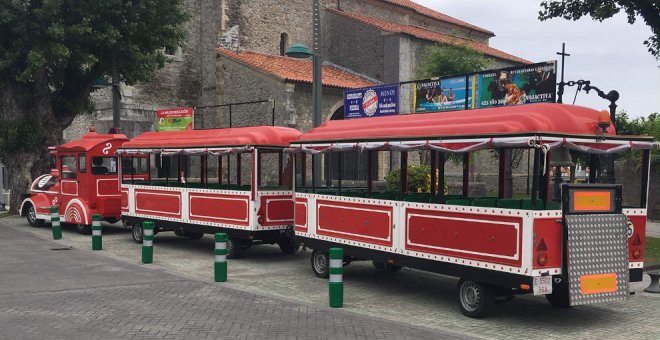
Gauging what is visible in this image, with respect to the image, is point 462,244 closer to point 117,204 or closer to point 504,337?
point 504,337

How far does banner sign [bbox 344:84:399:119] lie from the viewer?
46.1 ft

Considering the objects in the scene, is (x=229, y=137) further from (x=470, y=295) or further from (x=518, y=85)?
(x=470, y=295)

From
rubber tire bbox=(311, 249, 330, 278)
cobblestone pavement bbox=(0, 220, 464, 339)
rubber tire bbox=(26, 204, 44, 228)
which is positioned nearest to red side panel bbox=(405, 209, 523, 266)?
cobblestone pavement bbox=(0, 220, 464, 339)

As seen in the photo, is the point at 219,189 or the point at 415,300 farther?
the point at 219,189

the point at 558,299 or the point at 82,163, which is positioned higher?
the point at 82,163

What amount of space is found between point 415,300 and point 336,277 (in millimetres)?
1535

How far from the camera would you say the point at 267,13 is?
31000 mm

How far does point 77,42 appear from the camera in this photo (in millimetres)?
19625

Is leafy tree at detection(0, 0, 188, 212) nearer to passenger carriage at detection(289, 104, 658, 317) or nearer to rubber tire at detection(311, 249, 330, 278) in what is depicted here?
rubber tire at detection(311, 249, 330, 278)

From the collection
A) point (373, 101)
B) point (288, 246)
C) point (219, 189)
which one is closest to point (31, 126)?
point (219, 189)

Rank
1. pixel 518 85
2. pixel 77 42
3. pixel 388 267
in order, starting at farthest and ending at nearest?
pixel 77 42, pixel 518 85, pixel 388 267

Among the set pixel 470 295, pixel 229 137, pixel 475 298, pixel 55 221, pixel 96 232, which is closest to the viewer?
pixel 475 298

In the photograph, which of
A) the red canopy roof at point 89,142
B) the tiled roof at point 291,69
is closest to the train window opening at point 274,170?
the red canopy roof at point 89,142

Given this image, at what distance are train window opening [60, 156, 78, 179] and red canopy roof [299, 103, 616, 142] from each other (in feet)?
35.5
